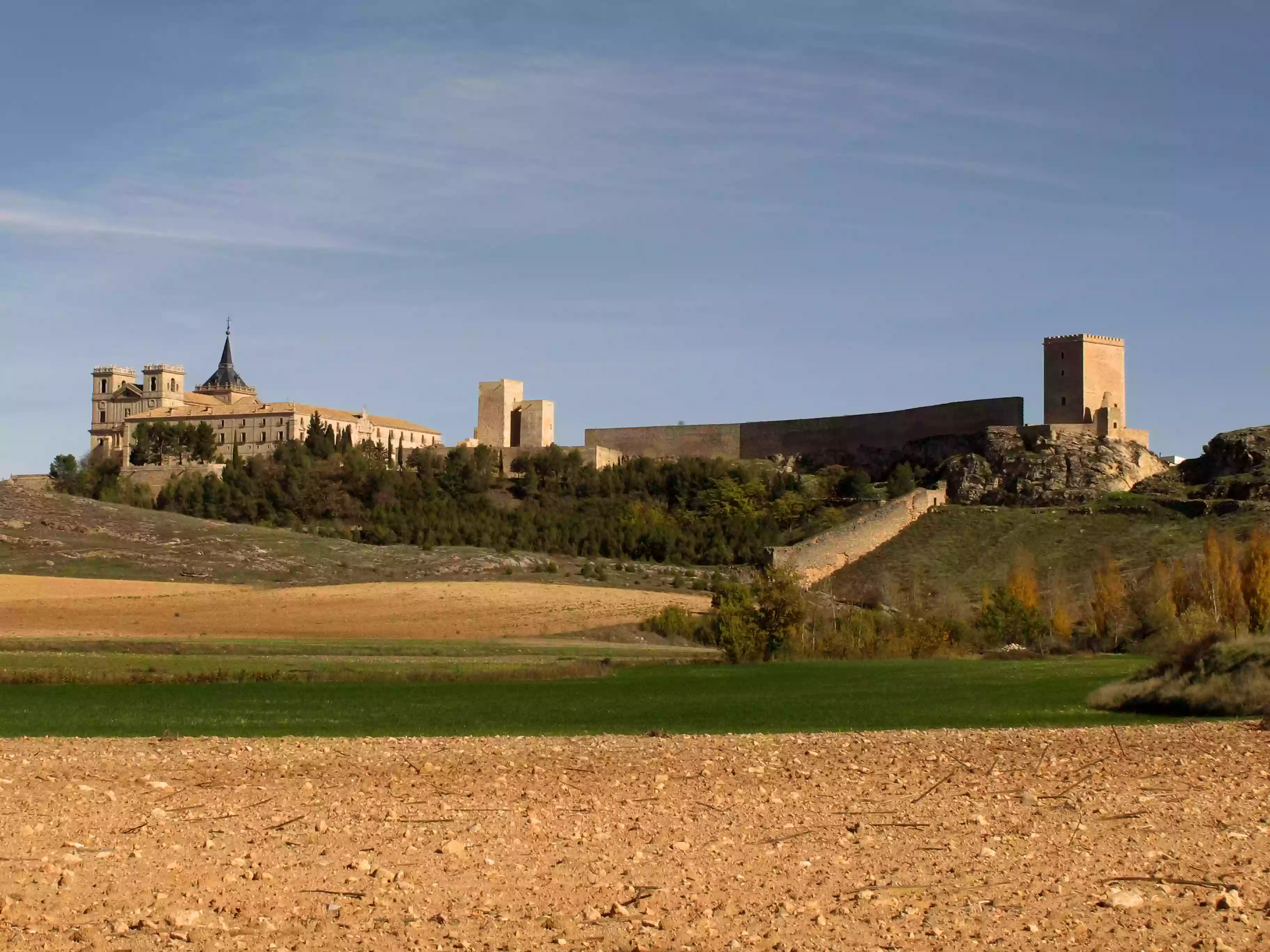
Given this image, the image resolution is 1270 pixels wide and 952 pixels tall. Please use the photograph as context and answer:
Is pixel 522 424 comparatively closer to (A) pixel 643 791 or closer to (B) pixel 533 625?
(B) pixel 533 625

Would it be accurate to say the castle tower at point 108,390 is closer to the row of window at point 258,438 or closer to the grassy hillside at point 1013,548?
the row of window at point 258,438

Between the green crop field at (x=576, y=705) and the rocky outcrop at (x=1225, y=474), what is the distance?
105 feet

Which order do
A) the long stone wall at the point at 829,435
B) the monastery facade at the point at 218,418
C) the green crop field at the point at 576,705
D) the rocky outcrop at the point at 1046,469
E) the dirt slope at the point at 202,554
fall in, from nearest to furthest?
the green crop field at the point at 576,705 → the dirt slope at the point at 202,554 → the rocky outcrop at the point at 1046,469 → the long stone wall at the point at 829,435 → the monastery facade at the point at 218,418

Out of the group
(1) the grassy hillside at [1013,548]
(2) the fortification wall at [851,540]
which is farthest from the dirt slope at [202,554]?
(1) the grassy hillside at [1013,548]

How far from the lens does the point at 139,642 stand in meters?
37.2

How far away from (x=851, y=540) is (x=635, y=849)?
53.7m

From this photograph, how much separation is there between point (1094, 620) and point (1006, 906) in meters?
42.4

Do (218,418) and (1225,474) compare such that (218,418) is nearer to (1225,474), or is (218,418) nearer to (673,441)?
(673,441)

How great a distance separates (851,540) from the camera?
6300cm

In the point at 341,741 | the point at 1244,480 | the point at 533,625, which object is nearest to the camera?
the point at 341,741

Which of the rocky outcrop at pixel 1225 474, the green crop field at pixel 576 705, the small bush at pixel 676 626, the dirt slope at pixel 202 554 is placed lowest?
the small bush at pixel 676 626

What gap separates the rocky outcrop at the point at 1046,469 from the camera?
65.8 m

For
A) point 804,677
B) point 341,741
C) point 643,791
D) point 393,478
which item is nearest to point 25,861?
point 643,791

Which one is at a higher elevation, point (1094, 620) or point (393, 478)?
point (393, 478)
